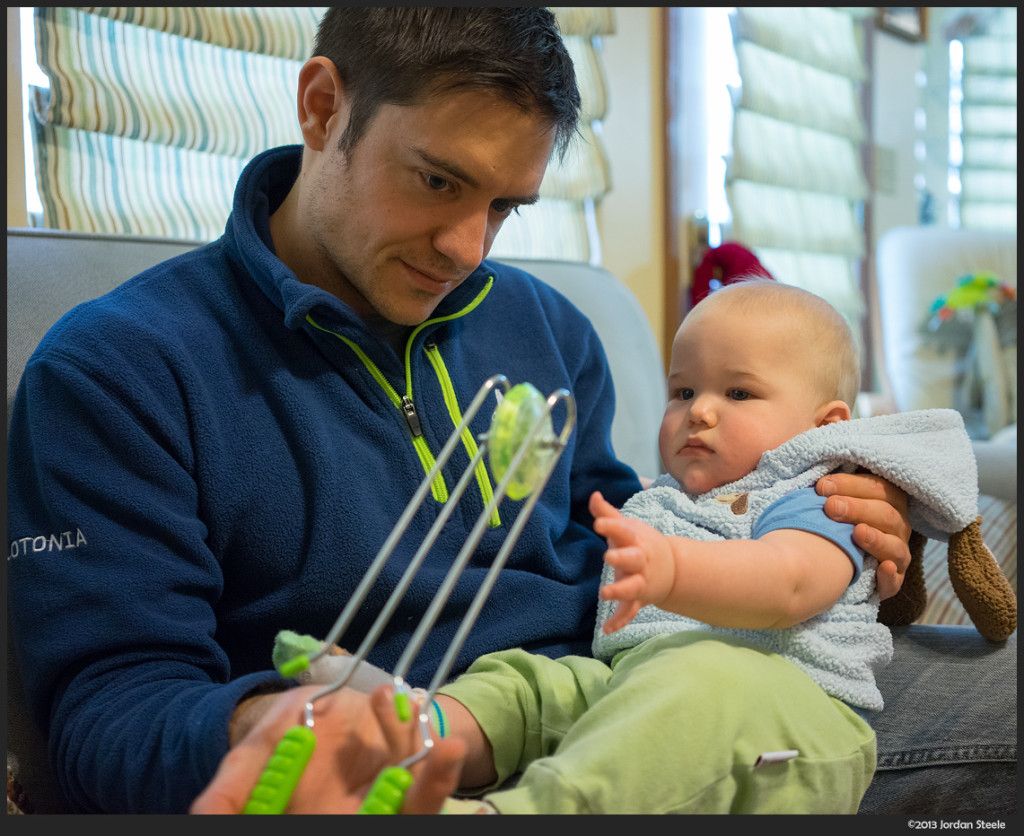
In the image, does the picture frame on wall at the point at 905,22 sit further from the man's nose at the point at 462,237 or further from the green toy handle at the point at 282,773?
the green toy handle at the point at 282,773

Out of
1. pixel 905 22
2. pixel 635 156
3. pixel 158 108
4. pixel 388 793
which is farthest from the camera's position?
pixel 905 22

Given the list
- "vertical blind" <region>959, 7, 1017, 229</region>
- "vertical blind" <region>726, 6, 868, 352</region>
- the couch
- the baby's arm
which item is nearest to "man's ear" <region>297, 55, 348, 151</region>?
the couch

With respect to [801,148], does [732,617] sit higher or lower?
lower

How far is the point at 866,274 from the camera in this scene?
167 inches

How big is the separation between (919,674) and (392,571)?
25.8 inches

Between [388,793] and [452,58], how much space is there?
0.75m

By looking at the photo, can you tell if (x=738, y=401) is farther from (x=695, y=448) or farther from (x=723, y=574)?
(x=723, y=574)

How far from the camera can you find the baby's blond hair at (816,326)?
112 cm

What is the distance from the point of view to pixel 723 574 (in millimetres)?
825

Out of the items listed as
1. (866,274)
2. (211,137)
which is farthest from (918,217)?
(211,137)

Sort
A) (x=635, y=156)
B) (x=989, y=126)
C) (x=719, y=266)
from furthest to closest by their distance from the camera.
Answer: (x=989, y=126), (x=635, y=156), (x=719, y=266)

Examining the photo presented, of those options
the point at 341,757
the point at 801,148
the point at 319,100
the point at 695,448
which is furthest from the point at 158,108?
the point at 801,148

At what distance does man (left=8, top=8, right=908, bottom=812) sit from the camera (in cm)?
85

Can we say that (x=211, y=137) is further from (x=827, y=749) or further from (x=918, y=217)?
(x=918, y=217)
